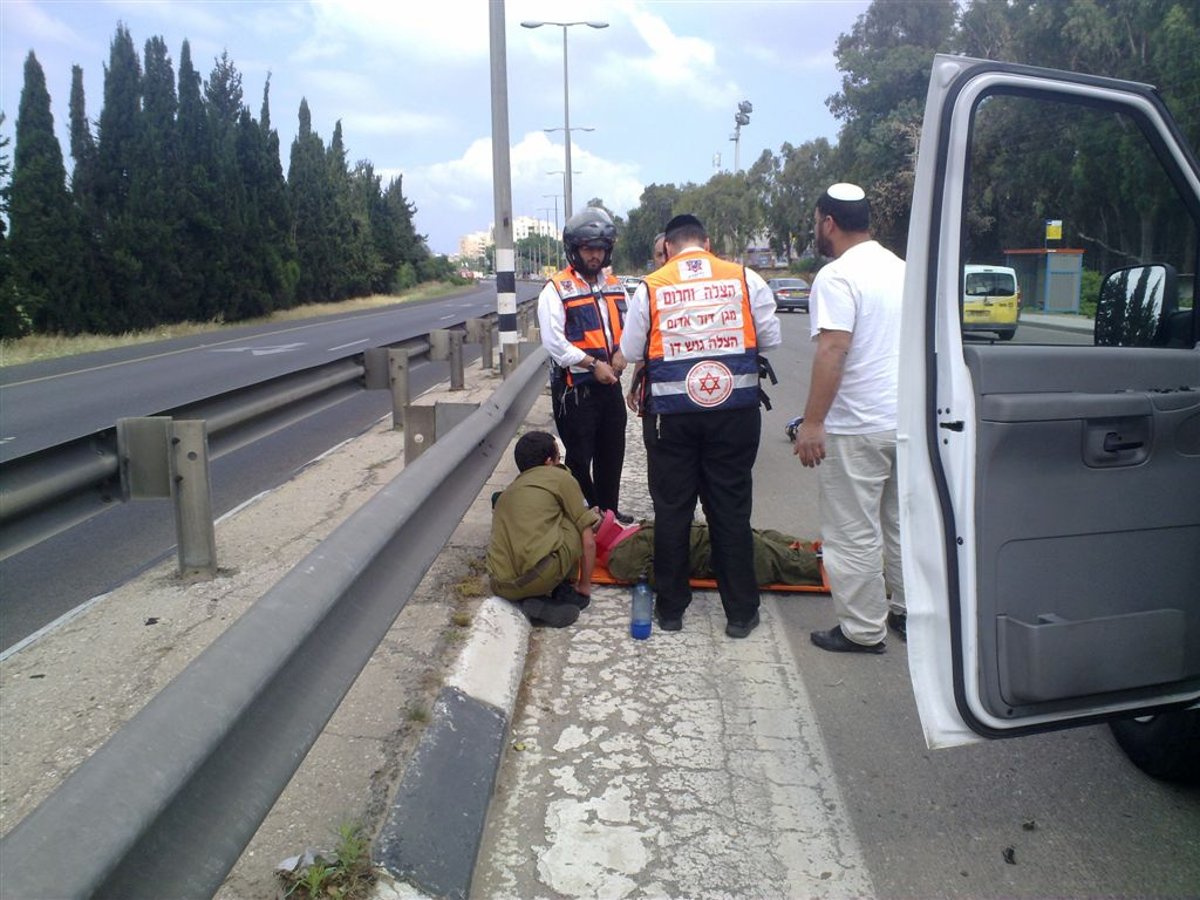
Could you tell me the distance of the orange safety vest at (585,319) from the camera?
5.90 meters

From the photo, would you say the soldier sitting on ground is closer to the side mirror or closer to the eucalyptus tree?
the side mirror

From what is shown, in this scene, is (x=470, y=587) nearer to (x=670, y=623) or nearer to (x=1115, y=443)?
(x=670, y=623)

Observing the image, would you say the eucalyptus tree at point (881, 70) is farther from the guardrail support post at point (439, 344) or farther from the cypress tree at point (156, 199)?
the guardrail support post at point (439, 344)

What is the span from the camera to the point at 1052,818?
3.18 metres

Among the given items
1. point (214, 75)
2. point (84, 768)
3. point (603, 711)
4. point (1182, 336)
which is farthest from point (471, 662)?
point (214, 75)

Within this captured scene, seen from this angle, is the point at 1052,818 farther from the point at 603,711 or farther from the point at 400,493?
the point at 400,493

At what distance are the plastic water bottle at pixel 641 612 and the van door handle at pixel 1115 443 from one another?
8.06 ft

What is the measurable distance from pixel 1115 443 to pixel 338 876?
2.23 meters

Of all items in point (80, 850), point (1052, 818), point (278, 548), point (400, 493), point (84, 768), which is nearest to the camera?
point (80, 850)

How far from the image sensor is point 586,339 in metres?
5.91

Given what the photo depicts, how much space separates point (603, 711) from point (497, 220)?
11809mm

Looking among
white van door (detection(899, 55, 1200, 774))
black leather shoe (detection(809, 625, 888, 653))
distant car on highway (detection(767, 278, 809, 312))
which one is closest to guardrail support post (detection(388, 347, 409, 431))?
black leather shoe (detection(809, 625, 888, 653))

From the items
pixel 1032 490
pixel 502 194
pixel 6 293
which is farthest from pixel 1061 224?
pixel 6 293

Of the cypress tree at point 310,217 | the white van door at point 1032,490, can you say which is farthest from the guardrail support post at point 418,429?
the cypress tree at point 310,217
